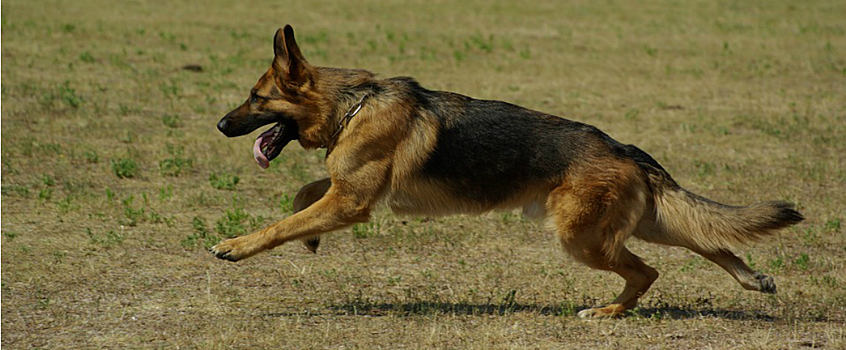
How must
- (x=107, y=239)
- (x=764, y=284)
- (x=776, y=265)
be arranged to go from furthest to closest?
1. (x=107, y=239)
2. (x=776, y=265)
3. (x=764, y=284)

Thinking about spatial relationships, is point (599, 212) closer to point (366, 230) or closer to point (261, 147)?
point (261, 147)

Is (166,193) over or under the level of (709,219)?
under

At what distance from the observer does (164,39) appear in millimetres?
16578

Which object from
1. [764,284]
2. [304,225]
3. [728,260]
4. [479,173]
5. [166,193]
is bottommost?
[166,193]

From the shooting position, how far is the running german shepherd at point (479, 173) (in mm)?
6125

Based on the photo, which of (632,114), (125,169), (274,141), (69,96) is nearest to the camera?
(274,141)

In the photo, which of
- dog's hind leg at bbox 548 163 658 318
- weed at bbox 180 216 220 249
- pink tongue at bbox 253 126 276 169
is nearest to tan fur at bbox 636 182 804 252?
dog's hind leg at bbox 548 163 658 318

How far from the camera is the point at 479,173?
6.26m

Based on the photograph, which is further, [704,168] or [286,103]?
[704,168]

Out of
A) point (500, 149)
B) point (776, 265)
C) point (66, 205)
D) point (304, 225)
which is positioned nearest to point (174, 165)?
point (66, 205)

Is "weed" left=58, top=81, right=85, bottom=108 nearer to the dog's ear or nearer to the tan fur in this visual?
the dog's ear

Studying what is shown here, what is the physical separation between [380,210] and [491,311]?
1.93 meters

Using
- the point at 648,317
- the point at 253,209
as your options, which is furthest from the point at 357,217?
the point at 253,209

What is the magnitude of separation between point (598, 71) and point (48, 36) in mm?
8265
